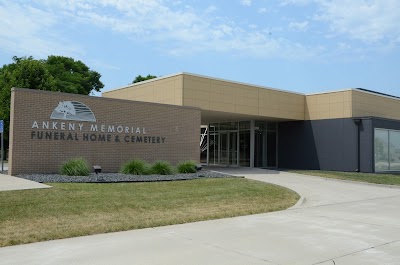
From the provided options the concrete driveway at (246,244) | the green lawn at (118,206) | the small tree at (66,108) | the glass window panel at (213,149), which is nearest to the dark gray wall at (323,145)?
the glass window panel at (213,149)

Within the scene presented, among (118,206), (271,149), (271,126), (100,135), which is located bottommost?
(118,206)

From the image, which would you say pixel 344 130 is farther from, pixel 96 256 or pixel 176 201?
pixel 96 256

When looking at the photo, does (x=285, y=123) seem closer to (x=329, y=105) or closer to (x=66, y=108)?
(x=329, y=105)

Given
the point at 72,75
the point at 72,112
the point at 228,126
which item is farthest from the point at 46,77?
the point at 72,75

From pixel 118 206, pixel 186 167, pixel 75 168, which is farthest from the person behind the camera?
pixel 186 167

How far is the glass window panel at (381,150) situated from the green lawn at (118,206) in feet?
46.2

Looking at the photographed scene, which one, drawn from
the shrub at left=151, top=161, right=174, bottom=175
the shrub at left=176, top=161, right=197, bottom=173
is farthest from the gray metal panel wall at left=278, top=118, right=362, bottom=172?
the shrub at left=151, top=161, right=174, bottom=175

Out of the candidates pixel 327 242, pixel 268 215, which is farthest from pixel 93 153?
pixel 327 242

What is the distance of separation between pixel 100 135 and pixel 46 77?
15602 millimetres

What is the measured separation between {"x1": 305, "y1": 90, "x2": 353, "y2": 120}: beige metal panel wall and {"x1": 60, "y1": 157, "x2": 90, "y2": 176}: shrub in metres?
18.1

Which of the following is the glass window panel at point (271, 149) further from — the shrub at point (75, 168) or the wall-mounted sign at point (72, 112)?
the shrub at point (75, 168)

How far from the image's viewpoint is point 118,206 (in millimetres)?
11172

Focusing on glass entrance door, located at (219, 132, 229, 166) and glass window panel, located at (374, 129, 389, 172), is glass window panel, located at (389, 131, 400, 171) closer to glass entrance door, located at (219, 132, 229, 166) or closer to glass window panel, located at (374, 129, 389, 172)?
glass window panel, located at (374, 129, 389, 172)

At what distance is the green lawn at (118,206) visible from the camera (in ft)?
28.7
